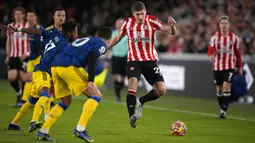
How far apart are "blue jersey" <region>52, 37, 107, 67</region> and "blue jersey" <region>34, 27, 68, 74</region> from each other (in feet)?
4.26

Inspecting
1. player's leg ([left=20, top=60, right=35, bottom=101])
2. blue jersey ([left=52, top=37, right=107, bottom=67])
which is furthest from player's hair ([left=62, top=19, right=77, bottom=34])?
player's leg ([left=20, top=60, right=35, bottom=101])

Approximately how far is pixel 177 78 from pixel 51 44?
9075 mm

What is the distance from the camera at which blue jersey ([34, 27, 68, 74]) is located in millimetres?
10375

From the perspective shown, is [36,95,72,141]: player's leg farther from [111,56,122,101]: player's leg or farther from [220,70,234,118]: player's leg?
[111,56,122,101]: player's leg

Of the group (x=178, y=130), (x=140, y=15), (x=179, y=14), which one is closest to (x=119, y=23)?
(x=140, y=15)

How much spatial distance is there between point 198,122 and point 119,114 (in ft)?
6.35

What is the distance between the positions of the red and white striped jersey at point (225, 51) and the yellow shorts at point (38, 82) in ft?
14.7

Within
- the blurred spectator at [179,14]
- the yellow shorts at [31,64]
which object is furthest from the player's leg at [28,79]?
the blurred spectator at [179,14]

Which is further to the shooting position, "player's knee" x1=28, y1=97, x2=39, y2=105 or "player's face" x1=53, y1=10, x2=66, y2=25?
"player's face" x1=53, y1=10, x2=66, y2=25

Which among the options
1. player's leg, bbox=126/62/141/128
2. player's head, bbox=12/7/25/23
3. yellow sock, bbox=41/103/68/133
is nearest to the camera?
yellow sock, bbox=41/103/68/133

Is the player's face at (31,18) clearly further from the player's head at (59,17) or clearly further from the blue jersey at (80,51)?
the blue jersey at (80,51)

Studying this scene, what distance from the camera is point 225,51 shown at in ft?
45.7

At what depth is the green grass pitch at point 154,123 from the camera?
985 cm

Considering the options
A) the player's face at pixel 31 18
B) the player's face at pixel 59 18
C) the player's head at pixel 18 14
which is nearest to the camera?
the player's face at pixel 59 18
